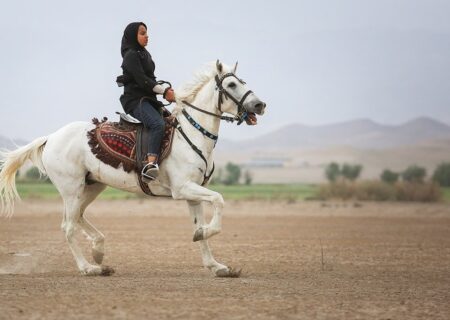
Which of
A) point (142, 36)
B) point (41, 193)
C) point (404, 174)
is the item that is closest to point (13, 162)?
point (142, 36)

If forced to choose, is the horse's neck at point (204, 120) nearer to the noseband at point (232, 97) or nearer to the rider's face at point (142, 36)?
the noseband at point (232, 97)

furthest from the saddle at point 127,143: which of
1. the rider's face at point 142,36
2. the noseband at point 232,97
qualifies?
the rider's face at point 142,36

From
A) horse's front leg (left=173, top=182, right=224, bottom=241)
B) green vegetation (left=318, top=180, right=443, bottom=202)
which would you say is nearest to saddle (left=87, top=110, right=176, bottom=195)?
horse's front leg (left=173, top=182, right=224, bottom=241)

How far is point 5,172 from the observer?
13195 millimetres

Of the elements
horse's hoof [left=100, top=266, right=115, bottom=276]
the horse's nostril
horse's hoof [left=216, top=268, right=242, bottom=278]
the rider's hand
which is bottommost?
horse's hoof [left=100, top=266, right=115, bottom=276]

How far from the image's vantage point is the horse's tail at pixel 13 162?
12977 mm

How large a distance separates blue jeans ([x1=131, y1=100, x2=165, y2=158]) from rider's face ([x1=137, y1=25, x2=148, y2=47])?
85 centimetres

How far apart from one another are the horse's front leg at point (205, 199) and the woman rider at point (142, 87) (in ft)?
1.66

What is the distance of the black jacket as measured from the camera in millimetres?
11805

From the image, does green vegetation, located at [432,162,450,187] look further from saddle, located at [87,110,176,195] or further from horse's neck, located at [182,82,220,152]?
saddle, located at [87,110,176,195]

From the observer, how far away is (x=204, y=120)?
11844 millimetres

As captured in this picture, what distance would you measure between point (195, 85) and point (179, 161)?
122cm

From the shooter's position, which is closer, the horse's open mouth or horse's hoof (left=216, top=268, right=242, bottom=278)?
the horse's open mouth

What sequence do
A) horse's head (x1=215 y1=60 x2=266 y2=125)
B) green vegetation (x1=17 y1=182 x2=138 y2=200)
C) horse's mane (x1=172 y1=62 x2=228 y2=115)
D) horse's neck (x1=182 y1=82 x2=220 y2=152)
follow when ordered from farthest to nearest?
green vegetation (x1=17 y1=182 x2=138 y2=200) → horse's mane (x1=172 y1=62 x2=228 y2=115) → horse's neck (x1=182 y1=82 x2=220 y2=152) → horse's head (x1=215 y1=60 x2=266 y2=125)
